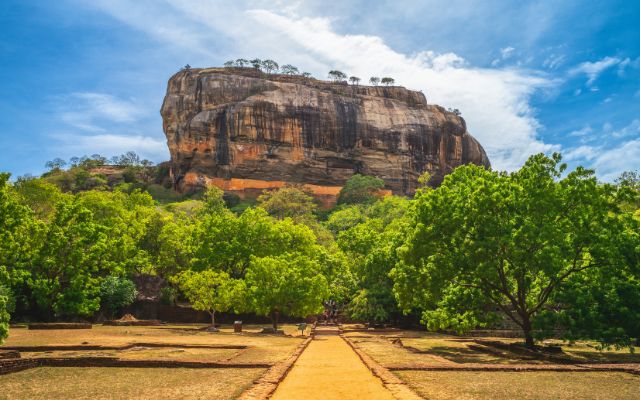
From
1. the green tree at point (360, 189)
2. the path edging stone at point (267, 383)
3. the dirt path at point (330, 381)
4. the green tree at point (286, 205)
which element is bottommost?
the dirt path at point (330, 381)

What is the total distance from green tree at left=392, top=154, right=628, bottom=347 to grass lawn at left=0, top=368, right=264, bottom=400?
28.5ft

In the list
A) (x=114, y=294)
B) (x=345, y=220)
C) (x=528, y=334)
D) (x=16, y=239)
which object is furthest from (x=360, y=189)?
(x=528, y=334)

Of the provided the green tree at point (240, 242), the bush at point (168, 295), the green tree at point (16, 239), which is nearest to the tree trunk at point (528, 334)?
the green tree at point (240, 242)

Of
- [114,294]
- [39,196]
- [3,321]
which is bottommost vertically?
[114,294]

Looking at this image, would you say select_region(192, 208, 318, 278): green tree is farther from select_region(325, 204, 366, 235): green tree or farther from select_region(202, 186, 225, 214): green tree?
select_region(325, 204, 366, 235): green tree

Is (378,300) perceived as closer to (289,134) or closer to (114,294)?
(114,294)

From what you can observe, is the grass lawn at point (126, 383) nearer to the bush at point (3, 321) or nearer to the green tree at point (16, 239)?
the bush at point (3, 321)

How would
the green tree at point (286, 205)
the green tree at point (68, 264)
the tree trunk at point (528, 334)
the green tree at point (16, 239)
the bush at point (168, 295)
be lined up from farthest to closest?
the green tree at point (286, 205) → the bush at point (168, 295) → the green tree at point (68, 264) → the green tree at point (16, 239) → the tree trunk at point (528, 334)

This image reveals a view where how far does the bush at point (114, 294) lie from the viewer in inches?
1249

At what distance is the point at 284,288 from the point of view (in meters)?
25.6

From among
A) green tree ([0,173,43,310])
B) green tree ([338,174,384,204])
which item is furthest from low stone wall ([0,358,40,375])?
green tree ([338,174,384,204])

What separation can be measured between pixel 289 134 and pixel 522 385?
7622 centimetres

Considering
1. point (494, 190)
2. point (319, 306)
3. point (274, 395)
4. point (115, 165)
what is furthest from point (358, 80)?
point (274, 395)

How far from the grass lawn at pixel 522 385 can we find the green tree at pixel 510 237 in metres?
4.97
